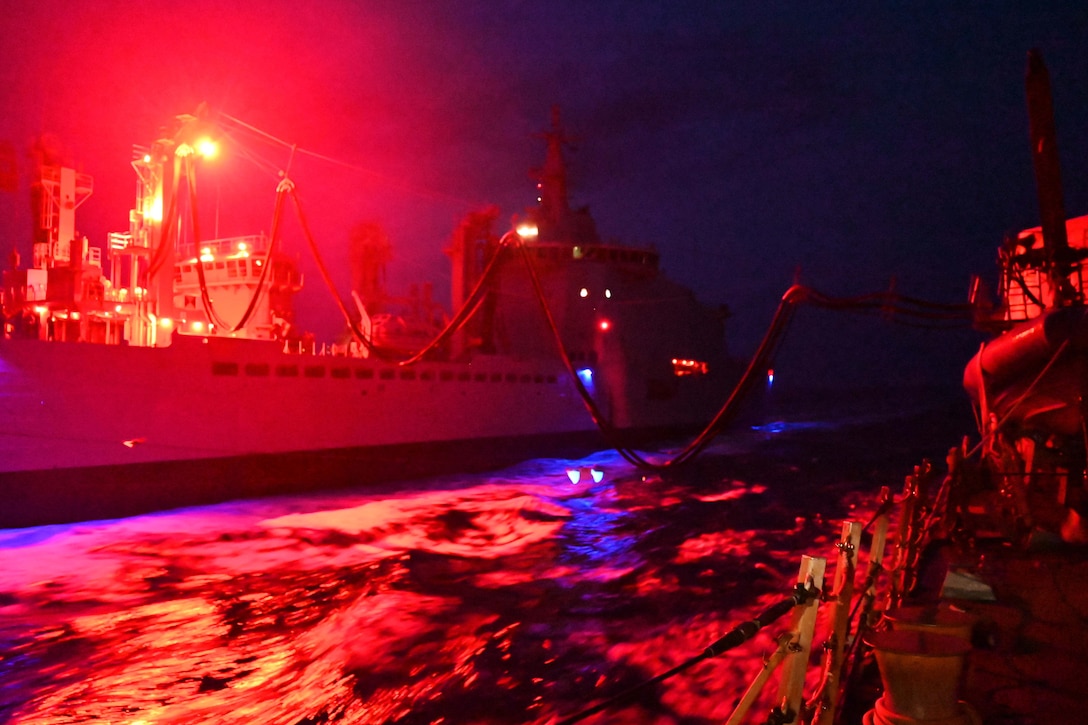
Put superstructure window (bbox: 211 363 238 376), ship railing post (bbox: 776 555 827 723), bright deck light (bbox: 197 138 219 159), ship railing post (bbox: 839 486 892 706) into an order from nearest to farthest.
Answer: ship railing post (bbox: 776 555 827 723) → ship railing post (bbox: 839 486 892 706) → superstructure window (bbox: 211 363 238 376) → bright deck light (bbox: 197 138 219 159)

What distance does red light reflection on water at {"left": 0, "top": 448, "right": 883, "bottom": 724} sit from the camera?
512cm

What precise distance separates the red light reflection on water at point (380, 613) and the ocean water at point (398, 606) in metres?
0.03

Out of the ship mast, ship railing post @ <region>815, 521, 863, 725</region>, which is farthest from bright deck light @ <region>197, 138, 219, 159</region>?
ship railing post @ <region>815, 521, 863, 725</region>


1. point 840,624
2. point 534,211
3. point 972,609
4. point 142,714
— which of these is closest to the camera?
point 840,624

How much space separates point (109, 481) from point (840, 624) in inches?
557

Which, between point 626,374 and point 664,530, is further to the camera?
point 626,374

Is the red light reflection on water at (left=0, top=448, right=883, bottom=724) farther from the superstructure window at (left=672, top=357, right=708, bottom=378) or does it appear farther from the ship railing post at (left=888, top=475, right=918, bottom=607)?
the superstructure window at (left=672, top=357, right=708, bottom=378)

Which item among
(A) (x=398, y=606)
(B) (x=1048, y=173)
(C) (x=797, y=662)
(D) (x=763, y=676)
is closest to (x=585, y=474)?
(A) (x=398, y=606)

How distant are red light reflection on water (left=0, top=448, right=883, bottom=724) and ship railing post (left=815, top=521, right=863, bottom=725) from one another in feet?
6.85

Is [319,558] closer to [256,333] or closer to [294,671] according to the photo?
[294,671]

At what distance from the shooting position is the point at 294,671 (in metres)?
5.72

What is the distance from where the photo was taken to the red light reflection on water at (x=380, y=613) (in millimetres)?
5125

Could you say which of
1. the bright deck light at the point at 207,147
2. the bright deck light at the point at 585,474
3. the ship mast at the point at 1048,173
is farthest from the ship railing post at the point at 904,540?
the bright deck light at the point at 207,147

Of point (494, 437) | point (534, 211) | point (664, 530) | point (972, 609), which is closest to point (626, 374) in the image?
point (494, 437)
